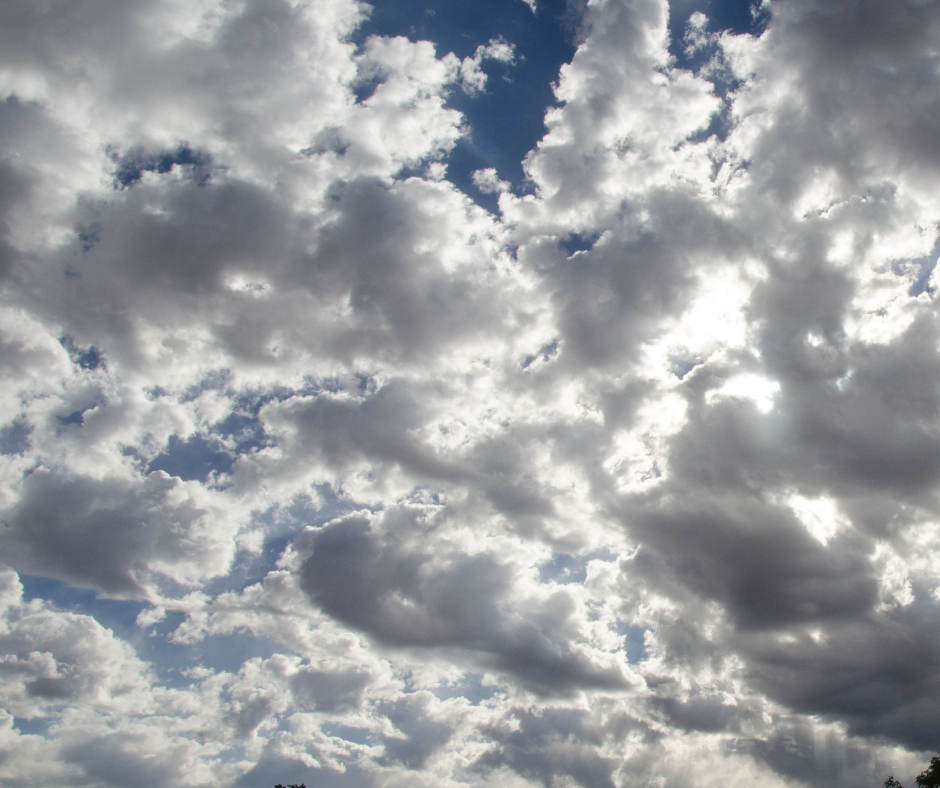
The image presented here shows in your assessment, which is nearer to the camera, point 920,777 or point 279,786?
point 920,777

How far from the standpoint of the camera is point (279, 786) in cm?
15875

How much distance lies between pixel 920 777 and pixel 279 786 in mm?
148431

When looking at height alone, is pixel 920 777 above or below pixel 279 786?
above

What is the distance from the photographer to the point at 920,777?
129 metres
